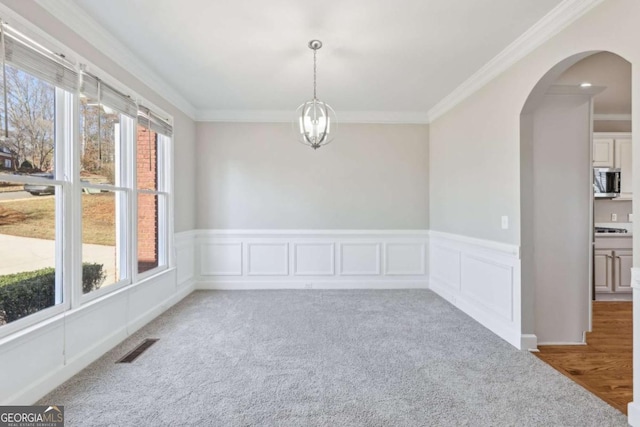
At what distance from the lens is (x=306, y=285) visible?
16.0 ft

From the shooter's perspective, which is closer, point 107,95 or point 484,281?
point 107,95

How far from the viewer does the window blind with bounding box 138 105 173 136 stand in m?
3.32

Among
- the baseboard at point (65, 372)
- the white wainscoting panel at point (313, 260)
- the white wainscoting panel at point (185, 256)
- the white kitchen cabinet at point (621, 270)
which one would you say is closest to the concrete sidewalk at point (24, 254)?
the baseboard at point (65, 372)

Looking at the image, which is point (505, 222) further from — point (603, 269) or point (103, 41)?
point (103, 41)

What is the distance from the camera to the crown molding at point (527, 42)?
2.19 m

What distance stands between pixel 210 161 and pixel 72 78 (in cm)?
252

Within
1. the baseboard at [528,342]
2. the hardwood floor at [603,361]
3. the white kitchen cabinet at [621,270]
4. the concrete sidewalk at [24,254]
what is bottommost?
the hardwood floor at [603,361]

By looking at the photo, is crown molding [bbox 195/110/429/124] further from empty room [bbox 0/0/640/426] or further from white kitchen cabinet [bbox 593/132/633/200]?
white kitchen cabinet [bbox 593/132/633/200]

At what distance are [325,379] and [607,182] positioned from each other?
5130 mm

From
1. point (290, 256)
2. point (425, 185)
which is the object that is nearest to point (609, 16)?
point (425, 185)

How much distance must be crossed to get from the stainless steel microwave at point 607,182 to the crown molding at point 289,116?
264cm

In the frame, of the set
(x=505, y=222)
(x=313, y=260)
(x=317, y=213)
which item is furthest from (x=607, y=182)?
(x=313, y=260)

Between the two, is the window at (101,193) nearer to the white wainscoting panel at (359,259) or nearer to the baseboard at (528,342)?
the white wainscoting panel at (359,259)

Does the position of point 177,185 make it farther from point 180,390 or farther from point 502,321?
point 502,321
